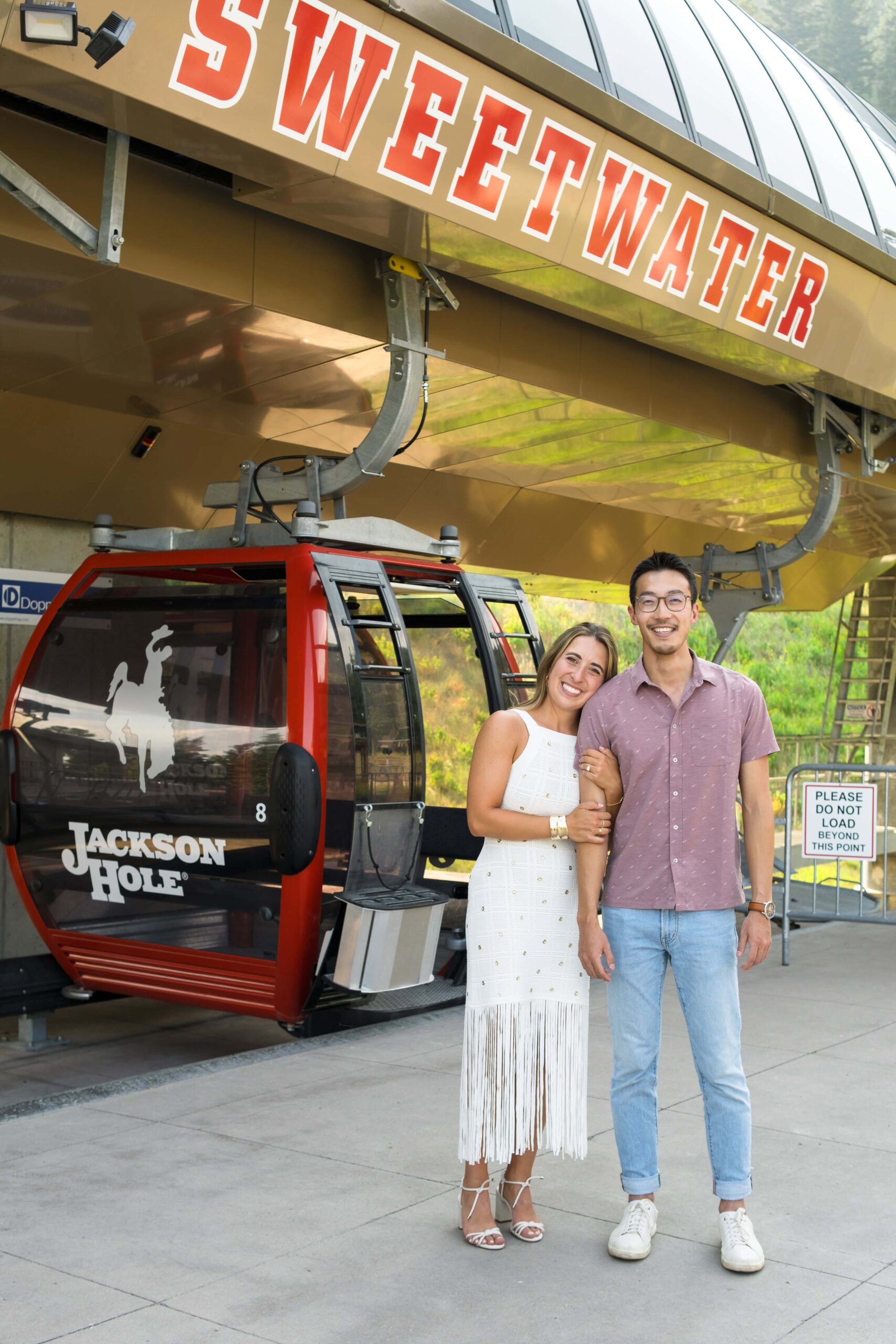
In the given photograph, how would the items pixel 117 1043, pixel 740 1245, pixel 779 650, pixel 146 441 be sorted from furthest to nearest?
pixel 779 650, pixel 146 441, pixel 117 1043, pixel 740 1245

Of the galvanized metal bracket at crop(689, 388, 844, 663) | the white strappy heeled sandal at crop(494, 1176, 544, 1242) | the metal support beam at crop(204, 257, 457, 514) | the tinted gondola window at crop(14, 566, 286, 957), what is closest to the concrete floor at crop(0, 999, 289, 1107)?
the tinted gondola window at crop(14, 566, 286, 957)

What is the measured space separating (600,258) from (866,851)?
4.30m

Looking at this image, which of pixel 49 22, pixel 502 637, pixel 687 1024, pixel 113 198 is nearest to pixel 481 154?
pixel 113 198

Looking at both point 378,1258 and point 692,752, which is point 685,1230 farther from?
point 692,752

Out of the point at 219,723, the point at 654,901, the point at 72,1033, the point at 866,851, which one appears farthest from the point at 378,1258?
the point at 866,851

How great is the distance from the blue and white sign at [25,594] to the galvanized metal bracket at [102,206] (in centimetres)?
344

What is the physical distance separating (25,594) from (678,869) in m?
5.76

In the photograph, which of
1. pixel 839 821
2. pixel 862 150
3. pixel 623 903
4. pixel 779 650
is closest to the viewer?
pixel 623 903

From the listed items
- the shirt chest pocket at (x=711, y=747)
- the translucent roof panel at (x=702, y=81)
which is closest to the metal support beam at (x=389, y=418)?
the translucent roof panel at (x=702, y=81)

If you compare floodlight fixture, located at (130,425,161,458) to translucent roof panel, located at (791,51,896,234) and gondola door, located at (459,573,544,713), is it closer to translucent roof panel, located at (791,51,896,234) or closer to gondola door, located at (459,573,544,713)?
gondola door, located at (459,573,544,713)

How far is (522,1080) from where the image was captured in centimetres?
399

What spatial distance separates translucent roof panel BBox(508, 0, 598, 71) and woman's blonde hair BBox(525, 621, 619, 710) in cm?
398

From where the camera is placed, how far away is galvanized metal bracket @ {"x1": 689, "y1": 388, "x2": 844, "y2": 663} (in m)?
11.1

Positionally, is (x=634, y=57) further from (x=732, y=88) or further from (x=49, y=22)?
(x=49, y=22)
